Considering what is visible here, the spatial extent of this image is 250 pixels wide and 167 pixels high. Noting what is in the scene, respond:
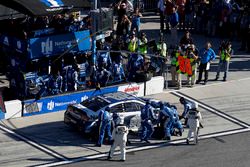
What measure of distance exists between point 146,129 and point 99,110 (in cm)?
157

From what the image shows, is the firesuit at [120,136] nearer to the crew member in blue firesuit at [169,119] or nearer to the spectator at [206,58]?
the crew member in blue firesuit at [169,119]

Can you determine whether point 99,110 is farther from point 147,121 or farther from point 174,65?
point 174,65

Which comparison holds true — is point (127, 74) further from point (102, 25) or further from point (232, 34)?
point (232, 34)

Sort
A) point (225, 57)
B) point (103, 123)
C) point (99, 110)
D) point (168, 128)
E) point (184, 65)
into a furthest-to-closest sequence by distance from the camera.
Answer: point (225, 57) → point (184, 65) → point (168, 128) → point (99, 110) → point (103, 123)

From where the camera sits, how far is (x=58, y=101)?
2430 cm

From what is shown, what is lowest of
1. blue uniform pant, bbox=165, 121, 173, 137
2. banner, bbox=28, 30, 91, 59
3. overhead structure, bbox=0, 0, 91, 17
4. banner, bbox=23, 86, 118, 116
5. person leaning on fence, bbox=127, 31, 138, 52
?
blue uniform pant, bbox=165, 121, 173, 137

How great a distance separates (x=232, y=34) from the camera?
→ 111 feet

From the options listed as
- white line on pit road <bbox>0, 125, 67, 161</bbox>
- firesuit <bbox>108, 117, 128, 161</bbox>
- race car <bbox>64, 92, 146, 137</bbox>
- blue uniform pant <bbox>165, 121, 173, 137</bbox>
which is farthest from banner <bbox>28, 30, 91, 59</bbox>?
firesuit <bbox>108, 117, 128, 161</bbox>

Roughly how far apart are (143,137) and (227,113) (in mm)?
4298

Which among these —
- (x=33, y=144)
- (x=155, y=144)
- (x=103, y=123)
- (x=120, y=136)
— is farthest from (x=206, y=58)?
(x=33, y=144)

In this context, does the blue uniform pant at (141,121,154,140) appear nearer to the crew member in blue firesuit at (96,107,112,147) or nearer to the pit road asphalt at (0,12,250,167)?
the pit road asphalt at (0,12,250,167)

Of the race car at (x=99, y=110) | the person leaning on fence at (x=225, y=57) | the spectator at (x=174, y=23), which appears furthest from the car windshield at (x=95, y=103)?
the spectator at (x=174, y=23)

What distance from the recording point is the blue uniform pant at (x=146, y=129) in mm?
21375

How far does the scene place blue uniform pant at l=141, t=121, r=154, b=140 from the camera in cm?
2138
